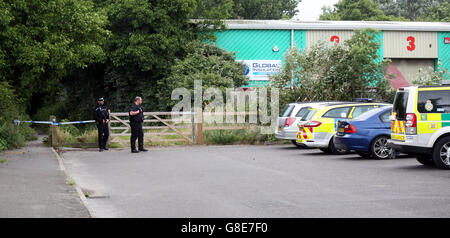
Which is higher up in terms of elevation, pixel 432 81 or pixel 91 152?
pixel 432 81

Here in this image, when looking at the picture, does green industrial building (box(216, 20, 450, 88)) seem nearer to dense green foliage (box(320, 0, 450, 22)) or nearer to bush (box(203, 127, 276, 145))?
bush (box(203, 127, 276, 145))

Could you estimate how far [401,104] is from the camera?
553 inches

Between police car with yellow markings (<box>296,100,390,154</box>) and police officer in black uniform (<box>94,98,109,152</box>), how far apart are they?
23.9 ft

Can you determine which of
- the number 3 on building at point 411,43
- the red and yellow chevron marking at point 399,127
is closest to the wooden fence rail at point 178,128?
the red and yellow chevron marking at point 399,127

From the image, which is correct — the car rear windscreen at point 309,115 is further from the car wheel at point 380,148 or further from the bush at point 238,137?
the bush at point 238,137

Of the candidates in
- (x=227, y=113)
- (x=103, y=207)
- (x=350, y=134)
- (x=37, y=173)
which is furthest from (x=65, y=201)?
(x=227, y=113)

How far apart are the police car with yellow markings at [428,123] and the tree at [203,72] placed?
17.0 meters

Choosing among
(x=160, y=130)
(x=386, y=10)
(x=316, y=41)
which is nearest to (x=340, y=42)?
(x=316, y=41)

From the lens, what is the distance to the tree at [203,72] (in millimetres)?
31125

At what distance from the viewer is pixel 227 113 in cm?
2492

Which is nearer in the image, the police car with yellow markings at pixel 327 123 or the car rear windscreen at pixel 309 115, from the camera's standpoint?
the police car with yellow markings at pixel 327 123

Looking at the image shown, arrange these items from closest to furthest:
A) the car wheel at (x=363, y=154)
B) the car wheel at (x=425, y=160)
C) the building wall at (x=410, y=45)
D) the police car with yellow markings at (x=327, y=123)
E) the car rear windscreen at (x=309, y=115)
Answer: the car wheel at (x=425, y=160)
the car wheel at (x=363, y=154)
the police car with yellow markings at (x=327, y=123)
the car rear windscreen at (x=309, y=115)
the building wall at (x=410, y=45)
